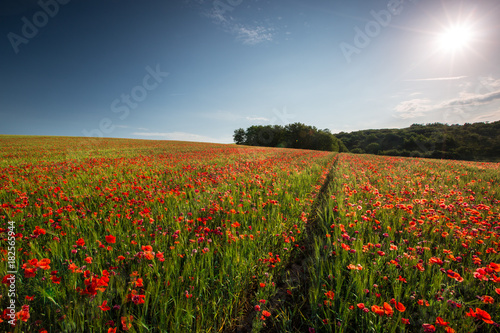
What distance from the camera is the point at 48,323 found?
5.04ft

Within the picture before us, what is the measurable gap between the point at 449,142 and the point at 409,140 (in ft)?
32.8

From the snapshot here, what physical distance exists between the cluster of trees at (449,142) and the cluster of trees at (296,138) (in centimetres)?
1726

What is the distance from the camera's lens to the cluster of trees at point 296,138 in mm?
75938

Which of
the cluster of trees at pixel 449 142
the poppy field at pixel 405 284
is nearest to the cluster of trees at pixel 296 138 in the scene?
the cluster of trees at pixel 449 142

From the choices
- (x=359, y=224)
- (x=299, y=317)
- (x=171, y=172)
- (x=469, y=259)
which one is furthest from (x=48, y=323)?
(x=171, y=172)

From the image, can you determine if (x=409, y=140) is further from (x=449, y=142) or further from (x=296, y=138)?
(x=296, y=138)

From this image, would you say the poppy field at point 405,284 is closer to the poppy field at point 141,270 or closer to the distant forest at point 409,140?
Result: the poppy field at point 141,270

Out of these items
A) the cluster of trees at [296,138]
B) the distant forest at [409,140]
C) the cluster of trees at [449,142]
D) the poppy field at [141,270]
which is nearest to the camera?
the poppy field at [141,270]

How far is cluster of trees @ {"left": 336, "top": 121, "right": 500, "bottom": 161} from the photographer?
4878 cm

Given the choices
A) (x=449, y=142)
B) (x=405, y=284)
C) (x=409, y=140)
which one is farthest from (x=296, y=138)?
(x=405, y=284)

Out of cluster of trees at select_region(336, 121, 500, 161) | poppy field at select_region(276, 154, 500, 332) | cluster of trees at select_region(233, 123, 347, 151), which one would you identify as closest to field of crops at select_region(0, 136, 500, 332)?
poppy field at select_region(276, 154, 500, 332)

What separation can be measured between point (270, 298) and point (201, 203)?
213cm

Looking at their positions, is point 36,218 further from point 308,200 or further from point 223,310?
point 308,200

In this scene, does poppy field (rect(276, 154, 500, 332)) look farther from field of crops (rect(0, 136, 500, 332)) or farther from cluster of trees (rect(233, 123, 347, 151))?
cluster of trees (rect(233, 123, 347, 151))
